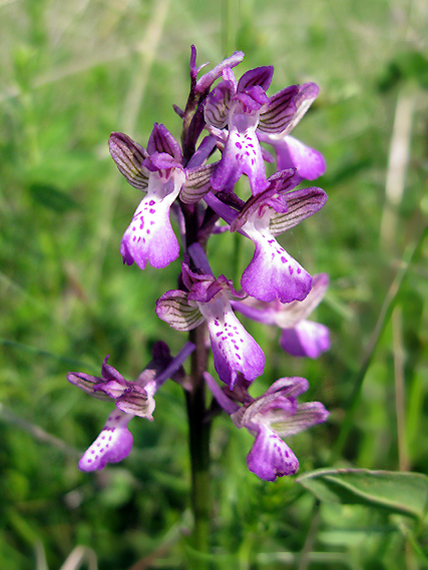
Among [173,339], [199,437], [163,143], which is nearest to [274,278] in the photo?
[163,143]

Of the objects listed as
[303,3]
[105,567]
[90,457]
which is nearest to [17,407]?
[105,567]

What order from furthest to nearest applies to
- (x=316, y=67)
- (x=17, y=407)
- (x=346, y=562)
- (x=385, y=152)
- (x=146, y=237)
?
(x=316, y=67)
(x=385, y=152)
(x=17, y=407)
(x=346, y=562)
(x=146, y=237)

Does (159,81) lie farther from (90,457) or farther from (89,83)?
(90,457)

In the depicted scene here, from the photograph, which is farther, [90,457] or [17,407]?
[17,407]

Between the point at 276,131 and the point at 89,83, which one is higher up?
the point at 89,83

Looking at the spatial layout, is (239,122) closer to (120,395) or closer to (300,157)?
(300,157)

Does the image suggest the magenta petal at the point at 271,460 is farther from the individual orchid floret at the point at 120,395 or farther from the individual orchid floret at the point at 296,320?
the individual orchid floret at the point at 296,320

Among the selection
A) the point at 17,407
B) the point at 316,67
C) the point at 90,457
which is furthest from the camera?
the point at 316,67
